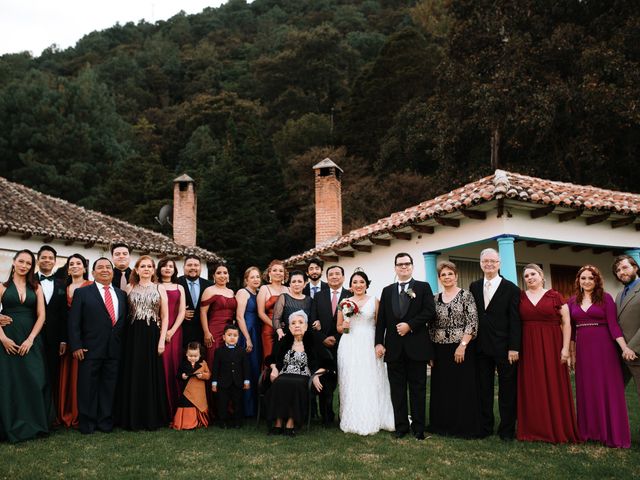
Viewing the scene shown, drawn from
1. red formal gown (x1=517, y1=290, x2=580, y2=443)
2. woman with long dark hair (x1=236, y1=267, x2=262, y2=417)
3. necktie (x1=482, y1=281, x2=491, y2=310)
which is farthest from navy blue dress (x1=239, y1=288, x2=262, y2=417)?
red formal gown (x1=517, y1=290, x2=580, y2=443)

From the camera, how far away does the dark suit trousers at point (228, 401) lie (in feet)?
19.9

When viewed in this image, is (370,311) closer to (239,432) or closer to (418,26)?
(239,432)

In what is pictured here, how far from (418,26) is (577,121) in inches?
1050

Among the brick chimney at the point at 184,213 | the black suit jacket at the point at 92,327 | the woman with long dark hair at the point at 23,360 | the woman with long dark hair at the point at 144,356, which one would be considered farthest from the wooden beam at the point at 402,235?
the brick chimney at the point at 184,213

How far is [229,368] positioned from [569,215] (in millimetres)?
7559

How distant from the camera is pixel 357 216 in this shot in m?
24.5

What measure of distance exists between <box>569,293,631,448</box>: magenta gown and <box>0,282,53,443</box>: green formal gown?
5.16 meters

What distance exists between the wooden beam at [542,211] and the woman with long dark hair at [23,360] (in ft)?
27.5

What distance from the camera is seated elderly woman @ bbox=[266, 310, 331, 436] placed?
571cm

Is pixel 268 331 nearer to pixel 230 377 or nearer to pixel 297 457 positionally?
pixel 230 377

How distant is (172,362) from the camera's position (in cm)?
631

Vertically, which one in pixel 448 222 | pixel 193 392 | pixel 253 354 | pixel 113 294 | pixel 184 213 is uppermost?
pixel 184 213

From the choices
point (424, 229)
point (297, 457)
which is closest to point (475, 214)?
point (424, 229)

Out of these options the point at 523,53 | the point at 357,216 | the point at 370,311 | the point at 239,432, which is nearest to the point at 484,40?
the point at 523,53
